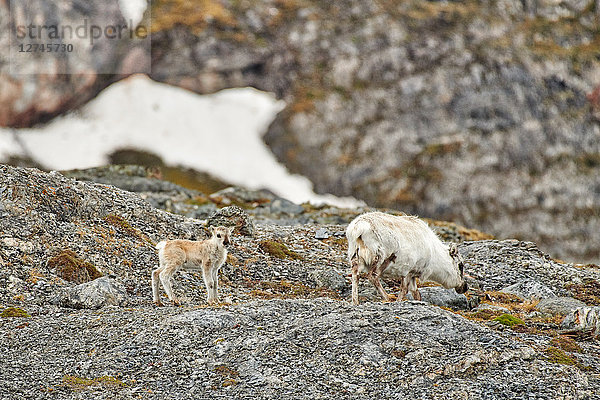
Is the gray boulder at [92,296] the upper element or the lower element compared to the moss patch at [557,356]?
lower

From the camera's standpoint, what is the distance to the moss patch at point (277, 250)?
113 ft

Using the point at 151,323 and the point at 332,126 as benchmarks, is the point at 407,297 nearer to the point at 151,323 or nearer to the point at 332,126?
the point at 151,323

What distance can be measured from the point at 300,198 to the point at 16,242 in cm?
11183

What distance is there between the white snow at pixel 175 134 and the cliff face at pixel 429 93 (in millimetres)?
4272

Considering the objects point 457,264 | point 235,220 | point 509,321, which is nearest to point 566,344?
point 509,321

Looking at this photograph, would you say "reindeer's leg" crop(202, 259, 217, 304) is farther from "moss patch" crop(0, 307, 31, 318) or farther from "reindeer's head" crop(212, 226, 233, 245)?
"moss patch" crop(0, 307, 31, 318)

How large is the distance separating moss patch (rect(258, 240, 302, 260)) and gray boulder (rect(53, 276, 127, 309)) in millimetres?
10952

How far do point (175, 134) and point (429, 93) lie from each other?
62991 mm

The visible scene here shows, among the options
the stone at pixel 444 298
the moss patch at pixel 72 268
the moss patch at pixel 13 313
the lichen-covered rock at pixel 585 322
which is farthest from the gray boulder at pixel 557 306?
the moss patch at pixel 13 313

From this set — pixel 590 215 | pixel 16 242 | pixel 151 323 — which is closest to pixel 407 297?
pixel 151 323

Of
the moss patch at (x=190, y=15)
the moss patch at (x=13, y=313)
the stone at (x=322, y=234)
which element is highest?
the moss patch at (x=190, y=15)

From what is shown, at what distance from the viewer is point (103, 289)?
24422 mm

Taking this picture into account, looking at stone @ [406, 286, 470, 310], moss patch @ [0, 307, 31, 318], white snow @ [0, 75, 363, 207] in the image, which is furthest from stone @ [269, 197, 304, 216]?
white snow @ [0, 75, 363, 207]

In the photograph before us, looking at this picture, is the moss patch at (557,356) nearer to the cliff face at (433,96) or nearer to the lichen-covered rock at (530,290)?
the lichen-covered rock at (530,290)
